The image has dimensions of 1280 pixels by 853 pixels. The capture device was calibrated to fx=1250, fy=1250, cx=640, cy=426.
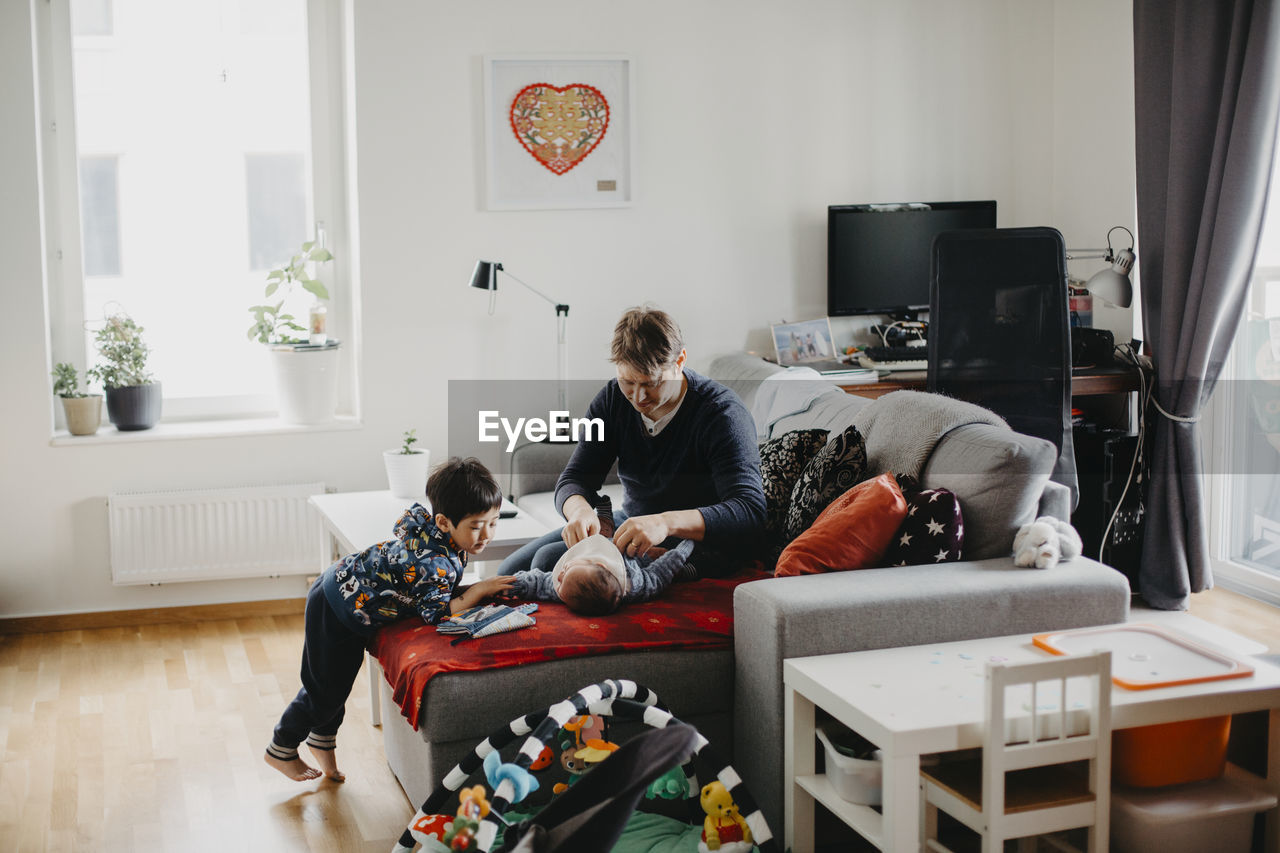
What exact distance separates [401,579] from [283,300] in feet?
7.13

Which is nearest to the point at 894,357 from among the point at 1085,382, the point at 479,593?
the point at 1085,382

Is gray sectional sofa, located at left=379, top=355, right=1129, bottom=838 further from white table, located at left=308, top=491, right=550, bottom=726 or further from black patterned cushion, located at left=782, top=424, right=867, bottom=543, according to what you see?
white table, located at left=308, top=491, right=550, bottom=726

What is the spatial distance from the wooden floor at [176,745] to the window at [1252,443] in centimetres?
18

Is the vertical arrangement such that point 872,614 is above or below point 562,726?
above

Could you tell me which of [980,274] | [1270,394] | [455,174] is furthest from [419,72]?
[1270,394]

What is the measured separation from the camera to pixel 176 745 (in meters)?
3.20

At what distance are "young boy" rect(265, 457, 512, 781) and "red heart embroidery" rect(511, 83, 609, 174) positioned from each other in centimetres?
208

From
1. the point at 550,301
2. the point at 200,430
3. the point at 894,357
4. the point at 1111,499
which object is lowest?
the point at 1111,499

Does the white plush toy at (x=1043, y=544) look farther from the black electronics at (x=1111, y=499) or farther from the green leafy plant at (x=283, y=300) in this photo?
the green leafy plant at (x=283, y=300)

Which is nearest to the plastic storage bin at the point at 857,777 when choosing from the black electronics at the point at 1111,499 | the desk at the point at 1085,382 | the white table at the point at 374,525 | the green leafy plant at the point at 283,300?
the white table at the point at 374,525

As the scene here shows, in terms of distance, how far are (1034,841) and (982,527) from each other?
71cm

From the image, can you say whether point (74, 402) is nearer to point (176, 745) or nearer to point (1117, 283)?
point (176, 745)

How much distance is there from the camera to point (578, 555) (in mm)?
2680

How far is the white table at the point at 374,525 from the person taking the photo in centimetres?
321
